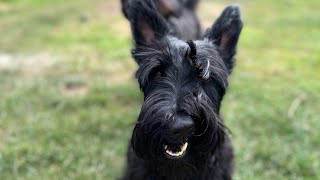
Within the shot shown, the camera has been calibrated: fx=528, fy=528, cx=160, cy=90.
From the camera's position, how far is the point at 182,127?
3367 mm

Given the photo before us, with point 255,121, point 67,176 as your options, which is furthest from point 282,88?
point 67,176

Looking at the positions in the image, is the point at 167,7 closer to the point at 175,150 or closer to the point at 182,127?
the point at 175,150

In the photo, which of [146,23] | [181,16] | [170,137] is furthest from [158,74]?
[181,16]

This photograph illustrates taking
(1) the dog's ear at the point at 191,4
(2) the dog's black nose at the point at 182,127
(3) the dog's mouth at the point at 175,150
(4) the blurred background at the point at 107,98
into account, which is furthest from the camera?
(1) the dog's ear at the point at 191,4

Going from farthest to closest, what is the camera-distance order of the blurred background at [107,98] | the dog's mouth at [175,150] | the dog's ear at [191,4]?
the dog's ear at [191,4] < the blurred background at [107,98] < the dog's mouth at [175,150]

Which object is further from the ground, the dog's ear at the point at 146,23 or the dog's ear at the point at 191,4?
the dog's ear at the point at 146,23

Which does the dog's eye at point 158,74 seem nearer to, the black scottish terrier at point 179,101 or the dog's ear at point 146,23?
the black scottish terrier at point 179,101

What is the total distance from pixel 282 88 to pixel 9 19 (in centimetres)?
733

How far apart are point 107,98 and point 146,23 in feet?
10.5

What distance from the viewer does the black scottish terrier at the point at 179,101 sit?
345 centimetres

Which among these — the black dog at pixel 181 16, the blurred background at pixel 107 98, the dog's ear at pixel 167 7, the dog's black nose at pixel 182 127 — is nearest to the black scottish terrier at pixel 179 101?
the dog's black nose at pixel 182 127

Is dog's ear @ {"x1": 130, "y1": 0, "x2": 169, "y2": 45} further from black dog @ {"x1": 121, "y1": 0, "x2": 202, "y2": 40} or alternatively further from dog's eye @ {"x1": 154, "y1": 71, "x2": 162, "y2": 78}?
black dog @ {"x1": 121, "y1": 0, "x2": 202, "y2": 40}

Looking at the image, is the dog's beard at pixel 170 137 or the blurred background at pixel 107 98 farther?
the blurred background at pixel 107 98

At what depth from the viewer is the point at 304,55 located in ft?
31.8
